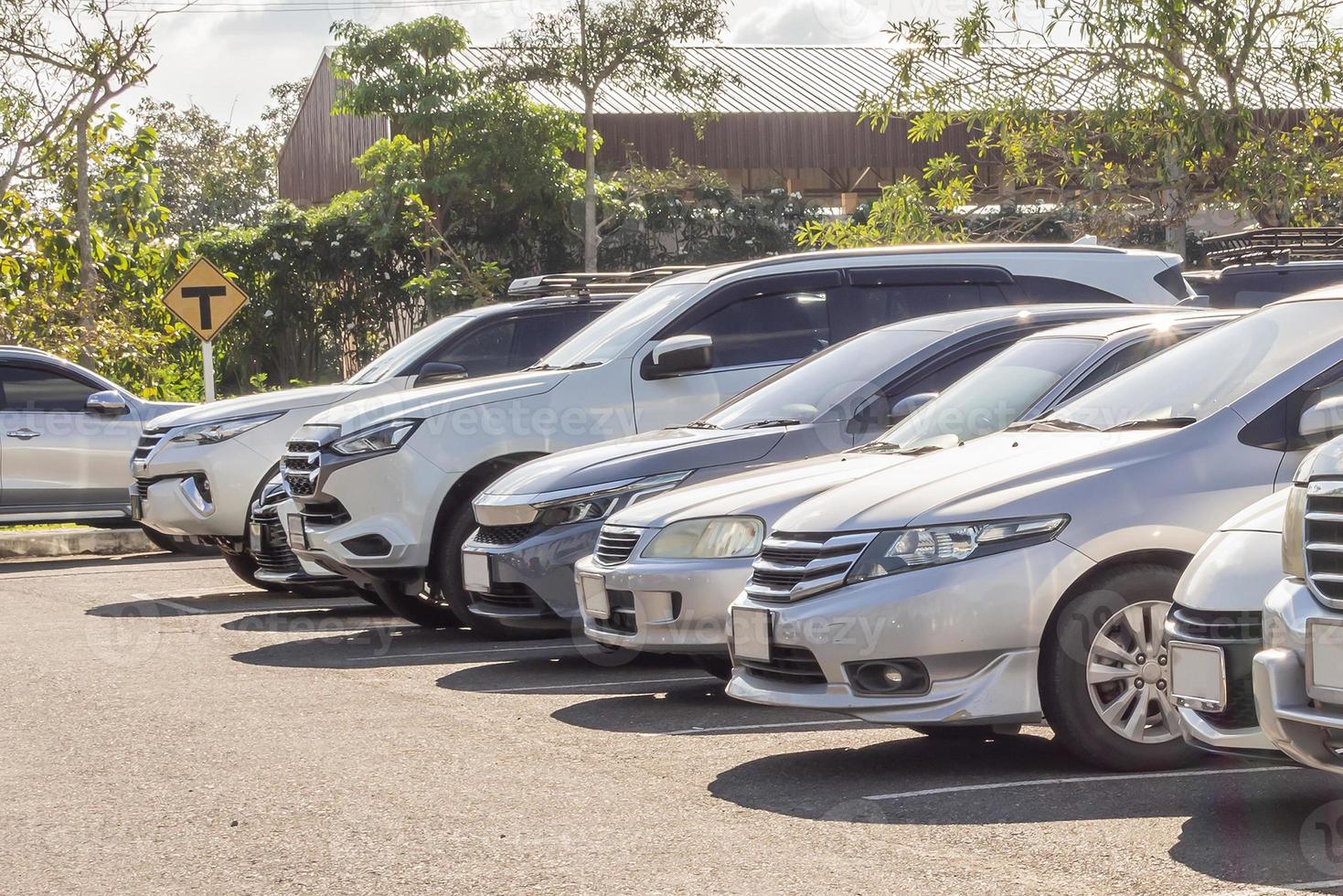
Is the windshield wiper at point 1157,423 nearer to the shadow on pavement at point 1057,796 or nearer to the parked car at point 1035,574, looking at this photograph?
the parked car at point 1035,574

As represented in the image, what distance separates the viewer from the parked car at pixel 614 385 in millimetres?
10094

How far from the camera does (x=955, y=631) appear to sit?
5918 mm

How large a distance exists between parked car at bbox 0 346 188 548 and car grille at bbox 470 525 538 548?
7.43 m

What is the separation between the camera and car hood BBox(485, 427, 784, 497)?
8.54 metres

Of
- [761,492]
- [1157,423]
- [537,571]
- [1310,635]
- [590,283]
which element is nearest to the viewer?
[1310,635]

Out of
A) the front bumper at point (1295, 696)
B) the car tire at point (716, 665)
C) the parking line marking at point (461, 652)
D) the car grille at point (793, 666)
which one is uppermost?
the front bumper at point (1295, 696)

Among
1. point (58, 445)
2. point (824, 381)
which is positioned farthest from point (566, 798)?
point (58, 445)

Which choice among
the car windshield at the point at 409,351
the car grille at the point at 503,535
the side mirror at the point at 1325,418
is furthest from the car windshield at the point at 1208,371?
the car windshield at the point at 409,351

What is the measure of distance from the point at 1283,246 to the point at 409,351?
6.65 metres

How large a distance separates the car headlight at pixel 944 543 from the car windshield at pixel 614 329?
4.48 m

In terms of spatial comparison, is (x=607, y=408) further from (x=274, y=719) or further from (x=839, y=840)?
(x=839, y=840)

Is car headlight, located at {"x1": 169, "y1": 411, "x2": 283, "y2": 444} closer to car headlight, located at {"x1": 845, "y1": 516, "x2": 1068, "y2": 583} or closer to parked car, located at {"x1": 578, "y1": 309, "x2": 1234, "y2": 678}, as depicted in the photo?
parked car, located at {"x1": 578, "y1": 309, "x2": 1234, "y2": 678}

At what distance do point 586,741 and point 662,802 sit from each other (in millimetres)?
1221

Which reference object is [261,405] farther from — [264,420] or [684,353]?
[684,353]
